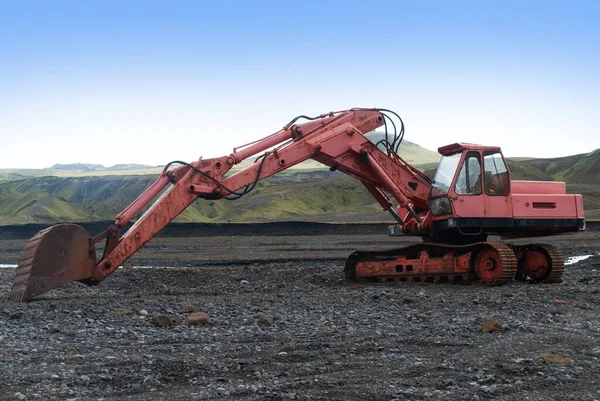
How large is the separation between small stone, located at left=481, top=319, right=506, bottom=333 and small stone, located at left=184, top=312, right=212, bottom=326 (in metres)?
3.39

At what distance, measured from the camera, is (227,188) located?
1260 centimetres

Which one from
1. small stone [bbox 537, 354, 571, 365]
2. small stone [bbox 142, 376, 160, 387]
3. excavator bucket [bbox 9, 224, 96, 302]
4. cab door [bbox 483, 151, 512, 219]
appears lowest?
small stone [bbox 537, 354, 571, 365]

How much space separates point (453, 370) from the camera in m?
6.32

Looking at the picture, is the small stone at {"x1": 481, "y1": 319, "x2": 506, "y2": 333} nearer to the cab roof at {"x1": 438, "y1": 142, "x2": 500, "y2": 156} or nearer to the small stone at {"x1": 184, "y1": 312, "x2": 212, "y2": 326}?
the small stone at {"x1": 184, "y1": 312, "x2": 212, "y2": 326}

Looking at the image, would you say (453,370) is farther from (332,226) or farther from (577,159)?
Result: (577,159)

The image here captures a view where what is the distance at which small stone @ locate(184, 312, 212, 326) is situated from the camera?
29.1 feet

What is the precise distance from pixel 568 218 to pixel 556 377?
25.9ft

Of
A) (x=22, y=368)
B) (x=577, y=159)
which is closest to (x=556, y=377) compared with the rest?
(x=22, y=368)

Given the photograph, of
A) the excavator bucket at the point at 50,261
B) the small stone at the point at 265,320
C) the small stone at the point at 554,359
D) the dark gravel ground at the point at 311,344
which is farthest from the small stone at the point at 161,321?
the small stone at the point at 554,359

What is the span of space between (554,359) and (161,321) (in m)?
4.69

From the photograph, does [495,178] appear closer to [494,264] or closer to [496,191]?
[496,191]

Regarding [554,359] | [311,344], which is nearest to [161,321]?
[311,344]

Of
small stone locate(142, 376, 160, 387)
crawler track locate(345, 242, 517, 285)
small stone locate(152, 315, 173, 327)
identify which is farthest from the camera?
crawler track locate(345, 242, 517, 285)

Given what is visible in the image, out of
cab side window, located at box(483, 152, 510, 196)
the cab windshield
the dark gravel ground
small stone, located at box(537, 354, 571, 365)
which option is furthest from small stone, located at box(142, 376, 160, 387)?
cab side window, located at box(483, 152, 510, 196)
